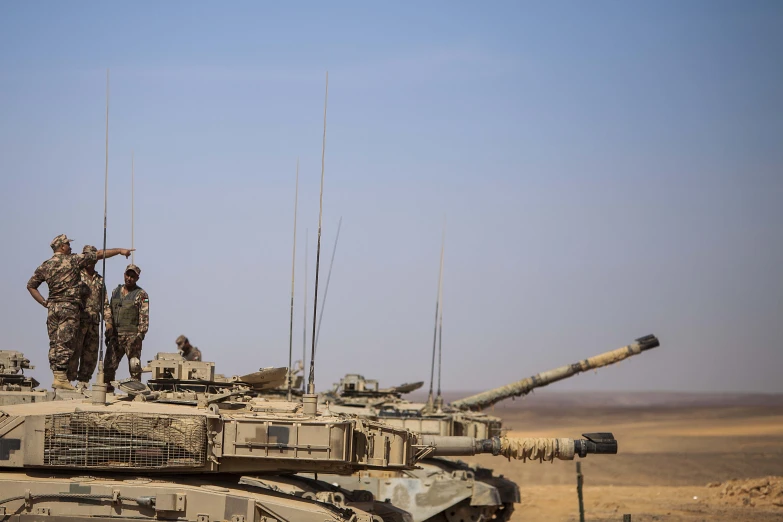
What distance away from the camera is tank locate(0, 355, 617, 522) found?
→ 13.4 m

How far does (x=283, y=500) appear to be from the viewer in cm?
1404

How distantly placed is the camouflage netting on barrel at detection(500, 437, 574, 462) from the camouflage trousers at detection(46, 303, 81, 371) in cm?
670

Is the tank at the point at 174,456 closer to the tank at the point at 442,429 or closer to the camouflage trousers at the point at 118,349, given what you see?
the tank at the point at 442,429

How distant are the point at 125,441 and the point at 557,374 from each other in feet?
62.7

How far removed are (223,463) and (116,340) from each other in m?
5.23

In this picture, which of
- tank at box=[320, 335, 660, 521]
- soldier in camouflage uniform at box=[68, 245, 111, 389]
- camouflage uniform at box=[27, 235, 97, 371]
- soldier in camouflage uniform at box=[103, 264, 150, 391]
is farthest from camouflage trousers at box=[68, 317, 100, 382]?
tank at box=[320, 335, 660, 521]

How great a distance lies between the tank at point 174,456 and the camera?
13.4 metres

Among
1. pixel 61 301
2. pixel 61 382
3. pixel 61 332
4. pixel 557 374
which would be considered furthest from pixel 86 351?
pixel 557 374

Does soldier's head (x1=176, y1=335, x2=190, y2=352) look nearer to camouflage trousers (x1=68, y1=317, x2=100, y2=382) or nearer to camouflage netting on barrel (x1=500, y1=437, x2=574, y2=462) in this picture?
camouflage trousers (x1=68, y1=317, x2=100, y2=382)

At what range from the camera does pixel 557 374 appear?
31.4 m

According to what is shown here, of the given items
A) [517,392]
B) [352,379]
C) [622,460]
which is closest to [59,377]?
[352,379]

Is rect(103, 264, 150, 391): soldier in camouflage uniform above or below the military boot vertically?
above

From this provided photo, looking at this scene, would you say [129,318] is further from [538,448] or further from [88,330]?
[538,448]

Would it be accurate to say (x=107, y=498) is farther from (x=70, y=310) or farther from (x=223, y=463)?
(x=70, y=310)
